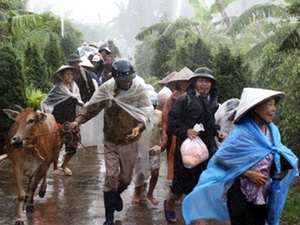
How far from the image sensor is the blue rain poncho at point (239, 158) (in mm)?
5840

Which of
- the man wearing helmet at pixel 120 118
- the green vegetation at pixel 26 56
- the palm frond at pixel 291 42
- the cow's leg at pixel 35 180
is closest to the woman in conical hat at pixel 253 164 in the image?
the man wearing helmet at pixel 120 118

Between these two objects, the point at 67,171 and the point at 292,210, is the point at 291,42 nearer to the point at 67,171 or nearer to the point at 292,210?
the point at 292,210

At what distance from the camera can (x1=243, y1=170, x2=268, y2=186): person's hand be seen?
229 inches

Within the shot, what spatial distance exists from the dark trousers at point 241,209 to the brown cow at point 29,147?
3.09 metres

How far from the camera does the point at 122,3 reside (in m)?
84.1

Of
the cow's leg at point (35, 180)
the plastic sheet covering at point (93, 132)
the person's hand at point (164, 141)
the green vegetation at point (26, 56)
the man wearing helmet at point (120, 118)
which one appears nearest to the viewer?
the man wearing helmet at point (120, 118)

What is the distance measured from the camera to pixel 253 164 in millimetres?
5824

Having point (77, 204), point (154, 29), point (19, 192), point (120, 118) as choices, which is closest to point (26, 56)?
point (154, 29)

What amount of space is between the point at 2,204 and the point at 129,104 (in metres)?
2.41

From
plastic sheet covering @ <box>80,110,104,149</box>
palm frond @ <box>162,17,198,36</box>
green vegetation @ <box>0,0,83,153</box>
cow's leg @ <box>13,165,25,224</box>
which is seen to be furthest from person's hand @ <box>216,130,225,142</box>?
palm frond @ <box>162,17,198,36</box>

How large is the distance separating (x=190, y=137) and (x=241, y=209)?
7.22 ft

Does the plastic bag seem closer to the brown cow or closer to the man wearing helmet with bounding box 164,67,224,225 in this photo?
the man wearing helmet with bounding box 164,67,224,225

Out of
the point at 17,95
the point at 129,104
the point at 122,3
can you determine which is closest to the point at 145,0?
the point at 122,3

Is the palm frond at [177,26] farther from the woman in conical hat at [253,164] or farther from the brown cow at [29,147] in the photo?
the woman in conical hat at [253,164]
